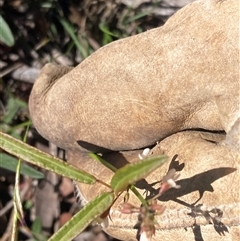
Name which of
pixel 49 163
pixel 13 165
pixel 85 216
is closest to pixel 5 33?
pixel 13 165

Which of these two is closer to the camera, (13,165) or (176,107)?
(176,107)

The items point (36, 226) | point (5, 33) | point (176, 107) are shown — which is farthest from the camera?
point (36, 226)

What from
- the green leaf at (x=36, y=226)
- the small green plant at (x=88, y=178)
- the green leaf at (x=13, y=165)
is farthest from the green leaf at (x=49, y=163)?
the green leaf at (x=36, y=226)

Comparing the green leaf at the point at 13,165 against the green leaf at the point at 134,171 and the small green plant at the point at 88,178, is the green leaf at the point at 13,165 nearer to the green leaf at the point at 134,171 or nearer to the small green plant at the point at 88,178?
the small green plant at the point at 88,178

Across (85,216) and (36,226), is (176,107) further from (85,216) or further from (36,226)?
(36,226)

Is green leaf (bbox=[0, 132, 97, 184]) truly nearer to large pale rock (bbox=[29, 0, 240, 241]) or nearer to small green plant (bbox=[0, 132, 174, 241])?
small green plant (bbox=[0, 132, 174, 241])

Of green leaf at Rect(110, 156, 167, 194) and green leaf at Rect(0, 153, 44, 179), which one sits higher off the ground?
green leaf at Rect(110, 156, 167, 194)

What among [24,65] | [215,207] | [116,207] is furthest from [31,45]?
[215,207]

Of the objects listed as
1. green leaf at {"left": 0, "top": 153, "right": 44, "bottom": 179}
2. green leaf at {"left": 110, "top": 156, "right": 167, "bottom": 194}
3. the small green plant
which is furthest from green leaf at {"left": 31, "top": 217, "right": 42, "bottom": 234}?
green leaf at {"left": 110, "top": 156, "right": 167, "bottom": 194}
